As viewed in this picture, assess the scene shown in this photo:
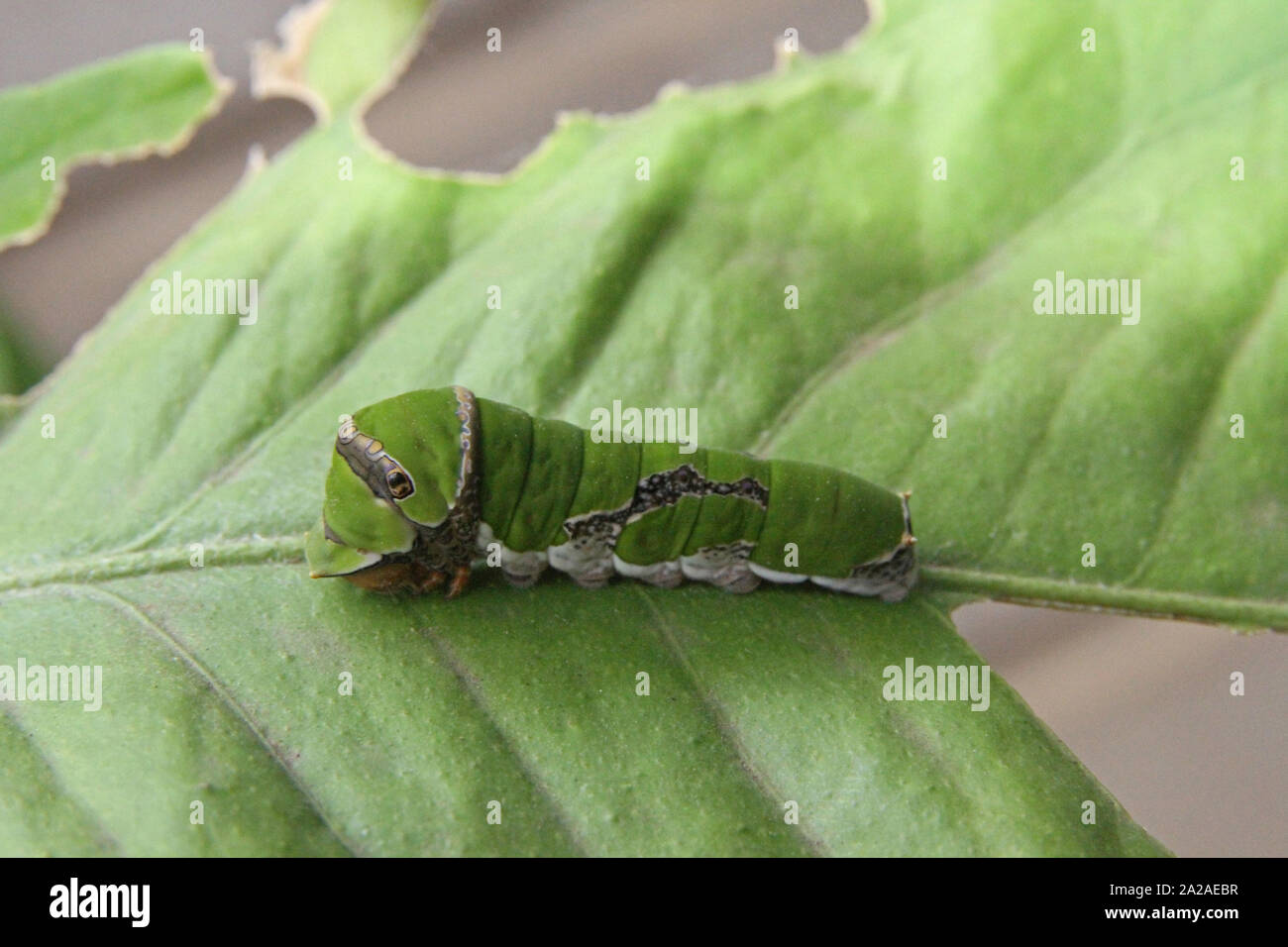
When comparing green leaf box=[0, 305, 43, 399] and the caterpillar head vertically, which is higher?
green leaf box=[0, 305, 43, 399]

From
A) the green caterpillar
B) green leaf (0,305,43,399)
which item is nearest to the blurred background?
green leaf (0,305,43,399)

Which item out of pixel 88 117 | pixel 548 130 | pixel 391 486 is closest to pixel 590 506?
pixel 391 486

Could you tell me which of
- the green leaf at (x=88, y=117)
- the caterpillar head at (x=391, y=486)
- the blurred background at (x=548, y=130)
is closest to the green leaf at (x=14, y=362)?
the green leaf at (x=88, y=117)

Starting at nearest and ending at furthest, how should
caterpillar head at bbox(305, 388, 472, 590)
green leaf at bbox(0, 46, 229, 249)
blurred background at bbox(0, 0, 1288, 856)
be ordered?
caterpillar head at bbox(305, 388, 472, 590) → green leaf at bbox(0, 46, 229, 249) → blurred background at bbox(0, 0, 1288, 856)

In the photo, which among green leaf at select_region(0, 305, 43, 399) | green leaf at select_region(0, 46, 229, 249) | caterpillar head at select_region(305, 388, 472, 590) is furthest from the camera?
green leaf at select_region(0, 305, 43, 399)

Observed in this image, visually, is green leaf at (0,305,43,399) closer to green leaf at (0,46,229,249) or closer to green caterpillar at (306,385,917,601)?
green leaf at (0,46,229,249)

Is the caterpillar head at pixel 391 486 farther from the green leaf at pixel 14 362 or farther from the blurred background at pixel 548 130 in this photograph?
the blurred background at pixel 548 130
